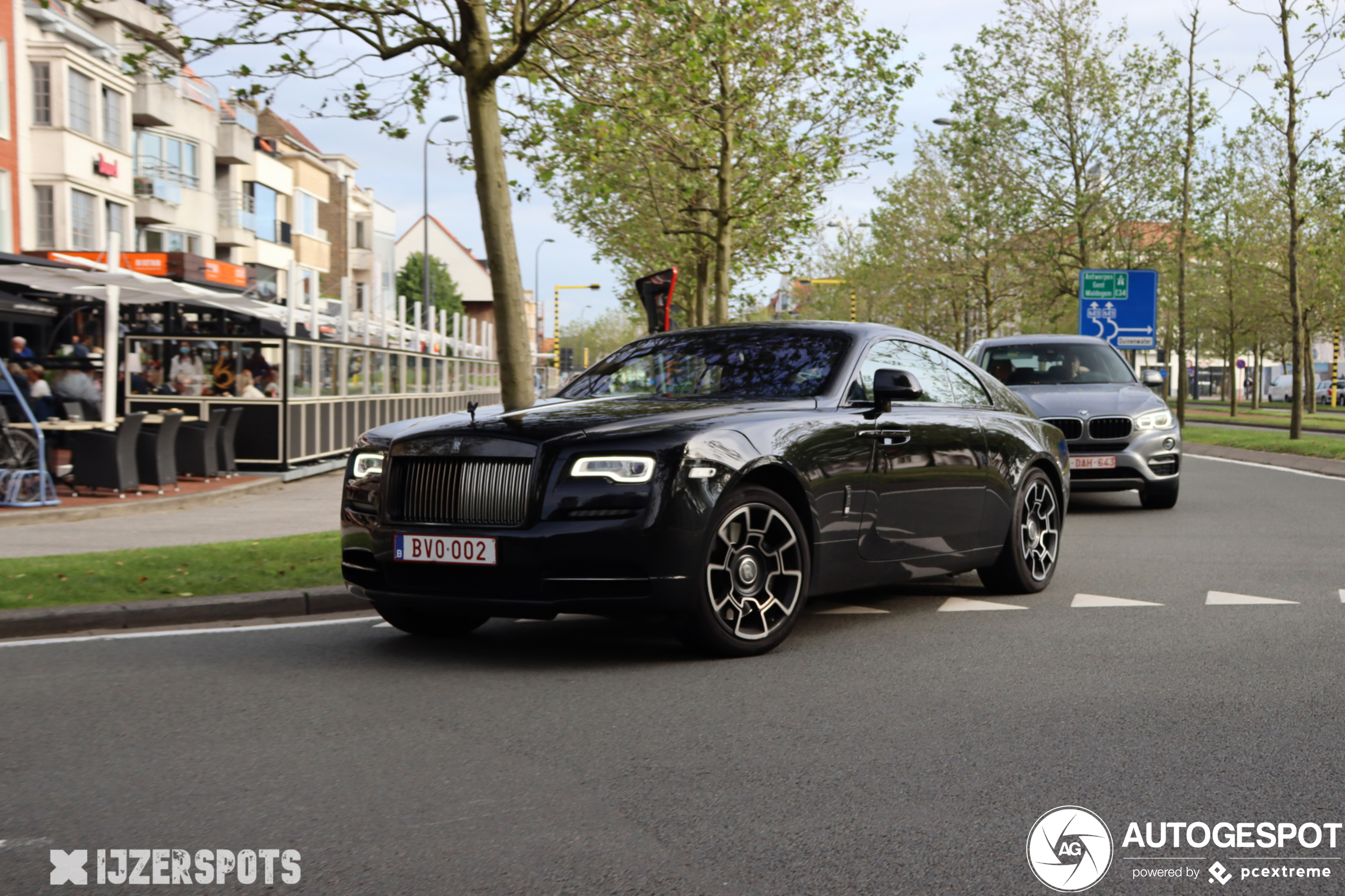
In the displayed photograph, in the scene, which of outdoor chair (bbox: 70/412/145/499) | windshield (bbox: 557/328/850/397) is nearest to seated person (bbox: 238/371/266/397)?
outdoor chair (bbox: 70/412/145/499)

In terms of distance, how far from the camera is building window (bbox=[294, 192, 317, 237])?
6166 cm

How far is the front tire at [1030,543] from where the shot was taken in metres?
8.17

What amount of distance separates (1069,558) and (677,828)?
6.80m

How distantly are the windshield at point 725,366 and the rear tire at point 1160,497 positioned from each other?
747cm

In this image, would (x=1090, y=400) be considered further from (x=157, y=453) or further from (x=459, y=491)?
(x=157, y=453)

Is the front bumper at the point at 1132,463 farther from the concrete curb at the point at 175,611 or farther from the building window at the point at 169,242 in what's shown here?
the building window at the point at 169,242

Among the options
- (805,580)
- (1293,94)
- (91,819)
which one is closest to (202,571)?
(805,580)

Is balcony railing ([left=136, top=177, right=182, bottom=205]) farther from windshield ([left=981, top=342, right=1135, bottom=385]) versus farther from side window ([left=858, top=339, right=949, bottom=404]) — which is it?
side window ([left=858, top=339, right=949, bottom=404])

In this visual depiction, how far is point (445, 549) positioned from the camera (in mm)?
5977

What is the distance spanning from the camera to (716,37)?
44.9ft

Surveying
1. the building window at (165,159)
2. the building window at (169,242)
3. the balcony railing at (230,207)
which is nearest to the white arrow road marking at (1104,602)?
the building window at (169,242)

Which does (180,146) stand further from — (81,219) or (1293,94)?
(1293,94)

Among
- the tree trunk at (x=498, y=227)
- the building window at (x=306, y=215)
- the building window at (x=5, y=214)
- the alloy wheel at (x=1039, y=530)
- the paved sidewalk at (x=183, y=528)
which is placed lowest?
the paved sidewalk at (x=183, y=528)

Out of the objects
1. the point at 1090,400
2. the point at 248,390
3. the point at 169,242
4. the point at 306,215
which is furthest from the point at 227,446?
the point at 306,215
